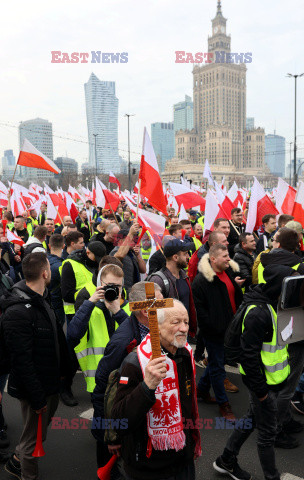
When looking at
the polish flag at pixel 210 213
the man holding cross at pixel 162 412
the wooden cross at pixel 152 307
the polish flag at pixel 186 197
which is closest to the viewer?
the wooden cross at pixel 152 307

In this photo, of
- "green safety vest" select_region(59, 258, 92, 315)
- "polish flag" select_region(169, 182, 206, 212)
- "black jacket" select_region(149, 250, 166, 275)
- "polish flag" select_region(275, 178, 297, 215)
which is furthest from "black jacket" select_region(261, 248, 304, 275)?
"polish flag" select_region(169, 182, 206, 212)

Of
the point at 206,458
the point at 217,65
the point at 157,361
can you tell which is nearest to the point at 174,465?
the point at 157,361

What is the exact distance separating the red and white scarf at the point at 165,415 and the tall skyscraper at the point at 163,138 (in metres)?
143

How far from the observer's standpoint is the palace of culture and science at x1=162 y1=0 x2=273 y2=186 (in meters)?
122

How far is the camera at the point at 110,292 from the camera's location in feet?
10.2

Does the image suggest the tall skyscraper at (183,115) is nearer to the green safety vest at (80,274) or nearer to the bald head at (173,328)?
the green safety vest at (80,274)

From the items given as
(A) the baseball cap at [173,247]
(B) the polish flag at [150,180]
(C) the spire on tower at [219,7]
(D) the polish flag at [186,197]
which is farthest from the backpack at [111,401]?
(C) the spire on tower at [219,7]

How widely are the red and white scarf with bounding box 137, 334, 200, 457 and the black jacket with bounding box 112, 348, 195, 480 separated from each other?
4 centimetres

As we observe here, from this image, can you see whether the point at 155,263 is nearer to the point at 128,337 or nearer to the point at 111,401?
the point at 128,337

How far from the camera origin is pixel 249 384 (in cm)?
300

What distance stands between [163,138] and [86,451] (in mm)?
150641

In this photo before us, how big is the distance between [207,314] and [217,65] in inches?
5501

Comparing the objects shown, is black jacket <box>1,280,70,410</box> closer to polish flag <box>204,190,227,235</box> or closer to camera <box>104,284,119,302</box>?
camera <box>104,284,119,302</box>

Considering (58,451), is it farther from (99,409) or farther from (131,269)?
(131,269)
